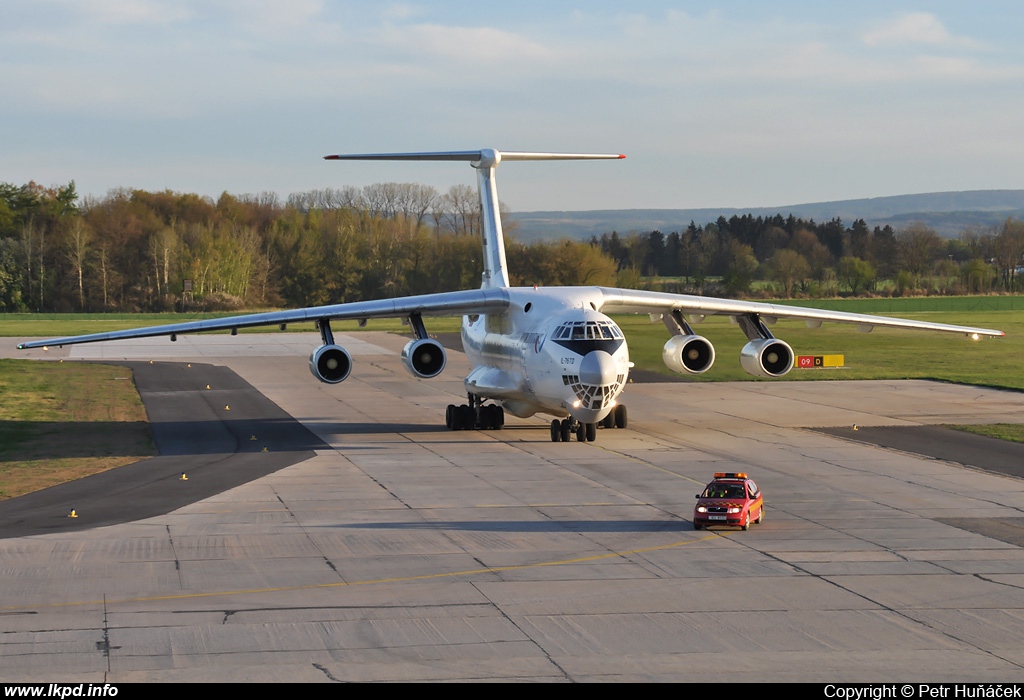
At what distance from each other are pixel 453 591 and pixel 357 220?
85.7 metres

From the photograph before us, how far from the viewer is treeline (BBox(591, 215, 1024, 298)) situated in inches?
3740

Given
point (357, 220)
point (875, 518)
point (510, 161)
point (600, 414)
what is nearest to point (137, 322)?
point (357, 220)

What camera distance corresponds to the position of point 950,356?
5347cm

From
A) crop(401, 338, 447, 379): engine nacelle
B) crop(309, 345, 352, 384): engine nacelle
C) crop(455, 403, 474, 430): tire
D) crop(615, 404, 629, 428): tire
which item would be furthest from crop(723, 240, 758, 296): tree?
crop(309, 345, 352, 384): engine nacelle

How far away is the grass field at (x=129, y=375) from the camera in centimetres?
2731

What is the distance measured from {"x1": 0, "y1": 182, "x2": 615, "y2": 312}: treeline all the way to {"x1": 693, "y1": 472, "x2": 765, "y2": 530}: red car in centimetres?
6662

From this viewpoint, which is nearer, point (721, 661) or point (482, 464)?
point (721, 661)

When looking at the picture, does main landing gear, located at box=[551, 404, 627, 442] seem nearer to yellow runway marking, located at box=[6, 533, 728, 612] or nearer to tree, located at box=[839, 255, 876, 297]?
yellow runway marking, located at box=[6, 533, 728, 612]

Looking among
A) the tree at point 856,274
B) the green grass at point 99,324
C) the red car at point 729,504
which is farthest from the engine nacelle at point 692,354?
the tree at point 856,274

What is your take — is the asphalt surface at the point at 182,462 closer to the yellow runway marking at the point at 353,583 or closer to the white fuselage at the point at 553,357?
the yellow runway marking at the point at 353,583

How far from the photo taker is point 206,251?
102250 mm

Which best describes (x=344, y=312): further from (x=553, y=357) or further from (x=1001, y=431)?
(x=1001, y=431)

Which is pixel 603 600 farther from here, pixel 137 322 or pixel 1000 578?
pixel 137 322

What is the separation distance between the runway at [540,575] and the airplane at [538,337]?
63.1 inches
